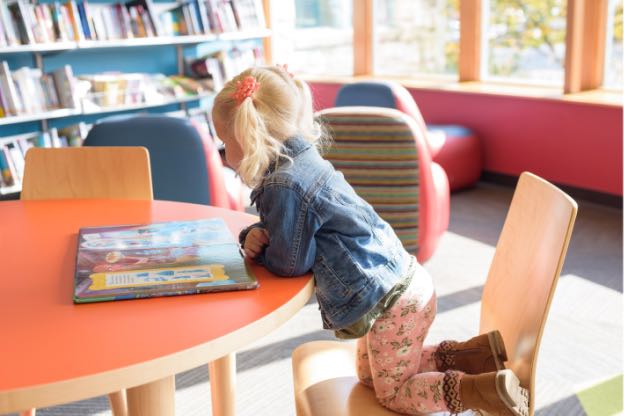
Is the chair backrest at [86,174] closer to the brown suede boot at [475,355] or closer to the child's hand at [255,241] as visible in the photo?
the child's hand at [255,241]

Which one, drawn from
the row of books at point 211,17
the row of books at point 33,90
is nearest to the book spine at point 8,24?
the row of books at point 33,90

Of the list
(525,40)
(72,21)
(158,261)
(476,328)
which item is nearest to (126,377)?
(158,261)

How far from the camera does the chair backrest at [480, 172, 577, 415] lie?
1272 millimetres

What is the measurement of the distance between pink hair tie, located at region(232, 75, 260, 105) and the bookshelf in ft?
12.0

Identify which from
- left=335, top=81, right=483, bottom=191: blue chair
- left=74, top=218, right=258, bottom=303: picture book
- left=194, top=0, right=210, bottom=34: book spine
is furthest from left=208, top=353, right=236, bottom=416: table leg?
left=194, top=0, right=210, bottom=34: book spine

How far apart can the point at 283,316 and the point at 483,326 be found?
62cm

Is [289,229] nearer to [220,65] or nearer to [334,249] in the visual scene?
[334,249]

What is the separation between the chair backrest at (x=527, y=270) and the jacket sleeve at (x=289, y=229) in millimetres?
414

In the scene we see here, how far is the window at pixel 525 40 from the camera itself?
5371 mm

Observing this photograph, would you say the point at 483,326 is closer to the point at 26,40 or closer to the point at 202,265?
the point at 202,265

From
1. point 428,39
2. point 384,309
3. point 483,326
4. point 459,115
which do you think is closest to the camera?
point 384,309

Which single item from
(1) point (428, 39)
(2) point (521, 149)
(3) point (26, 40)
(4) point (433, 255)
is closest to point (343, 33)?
(1) point (428, 39)

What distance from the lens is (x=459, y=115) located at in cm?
574

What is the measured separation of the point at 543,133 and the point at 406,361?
3935mm
